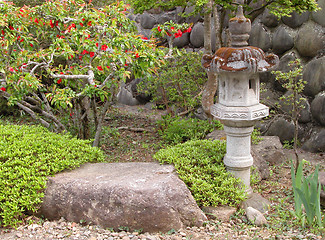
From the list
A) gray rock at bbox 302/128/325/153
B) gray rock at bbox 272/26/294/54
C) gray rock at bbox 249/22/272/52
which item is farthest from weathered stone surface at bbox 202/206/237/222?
gray rock at bbox 249/22/272/52

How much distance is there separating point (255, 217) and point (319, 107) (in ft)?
10.8

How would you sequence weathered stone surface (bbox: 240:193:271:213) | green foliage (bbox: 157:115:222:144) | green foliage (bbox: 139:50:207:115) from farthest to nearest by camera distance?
green foliage (bbox: 139:50:207:115)
green foliage (bbox: 157:115:222:144)
weathered stone surface (bbox: 240:193:271:213)

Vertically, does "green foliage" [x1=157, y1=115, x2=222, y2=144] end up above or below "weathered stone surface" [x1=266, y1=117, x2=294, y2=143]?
above

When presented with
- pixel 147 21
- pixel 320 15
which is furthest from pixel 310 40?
pixel 147 21

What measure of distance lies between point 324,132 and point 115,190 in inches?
165

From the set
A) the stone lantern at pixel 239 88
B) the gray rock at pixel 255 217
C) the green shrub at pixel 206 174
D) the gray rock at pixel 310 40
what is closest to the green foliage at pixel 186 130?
the green shrub at pixel 206 174

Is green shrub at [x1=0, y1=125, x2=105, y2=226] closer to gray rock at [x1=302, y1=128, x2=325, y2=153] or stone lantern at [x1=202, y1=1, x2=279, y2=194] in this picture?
stone lantern at [x1=202, y1=1, x2=279, y2=194]

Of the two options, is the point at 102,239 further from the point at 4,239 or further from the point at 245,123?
the point at 245,123

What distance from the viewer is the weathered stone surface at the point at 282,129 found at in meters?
6.45

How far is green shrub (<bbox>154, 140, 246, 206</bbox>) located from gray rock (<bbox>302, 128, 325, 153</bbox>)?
2567mm

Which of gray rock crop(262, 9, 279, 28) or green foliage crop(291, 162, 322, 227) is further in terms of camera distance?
gray rock crop(262, 9, 279, 28)

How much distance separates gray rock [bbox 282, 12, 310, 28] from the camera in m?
6.28

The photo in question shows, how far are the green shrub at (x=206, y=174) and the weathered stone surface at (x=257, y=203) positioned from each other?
0.32 feet

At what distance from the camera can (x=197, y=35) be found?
322 inches
